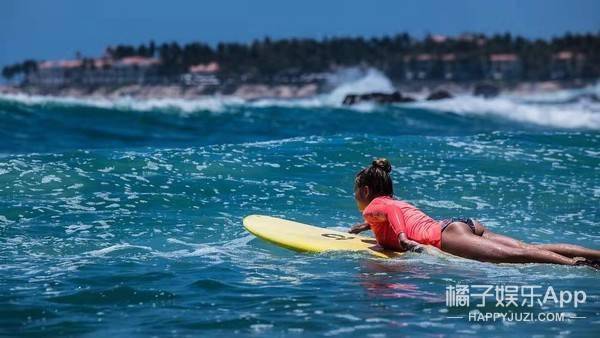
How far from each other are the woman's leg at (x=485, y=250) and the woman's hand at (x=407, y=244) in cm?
17

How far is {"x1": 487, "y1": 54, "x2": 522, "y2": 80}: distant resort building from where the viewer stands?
121750 millimetres

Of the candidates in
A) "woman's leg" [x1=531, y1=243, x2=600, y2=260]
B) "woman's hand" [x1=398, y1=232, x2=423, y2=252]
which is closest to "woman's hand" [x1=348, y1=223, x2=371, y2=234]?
"woman's hand" [x1=398, y1=232, x2=423, y2=252]

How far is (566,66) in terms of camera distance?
390 feet

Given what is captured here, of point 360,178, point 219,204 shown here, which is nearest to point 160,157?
point 219,204

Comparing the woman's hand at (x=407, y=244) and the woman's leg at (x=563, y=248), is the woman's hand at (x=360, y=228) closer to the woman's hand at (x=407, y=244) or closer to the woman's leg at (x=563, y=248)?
the woman's hand at (x=407, y=244)

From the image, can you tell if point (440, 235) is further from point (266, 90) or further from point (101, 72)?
point (101, 72)

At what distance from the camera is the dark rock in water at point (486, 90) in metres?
102

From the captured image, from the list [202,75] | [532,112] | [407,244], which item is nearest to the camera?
[407,244]

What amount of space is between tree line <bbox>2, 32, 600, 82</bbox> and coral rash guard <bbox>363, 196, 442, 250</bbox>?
11411cm

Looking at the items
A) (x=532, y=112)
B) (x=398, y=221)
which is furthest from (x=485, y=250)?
(x=532, y=112)

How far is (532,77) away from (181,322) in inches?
4589

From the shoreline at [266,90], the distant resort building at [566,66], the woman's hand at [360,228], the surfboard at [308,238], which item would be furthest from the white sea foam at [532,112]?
the distant resort building at [566,66]

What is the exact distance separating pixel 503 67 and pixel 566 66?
26.0ft

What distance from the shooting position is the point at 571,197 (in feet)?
34.5
